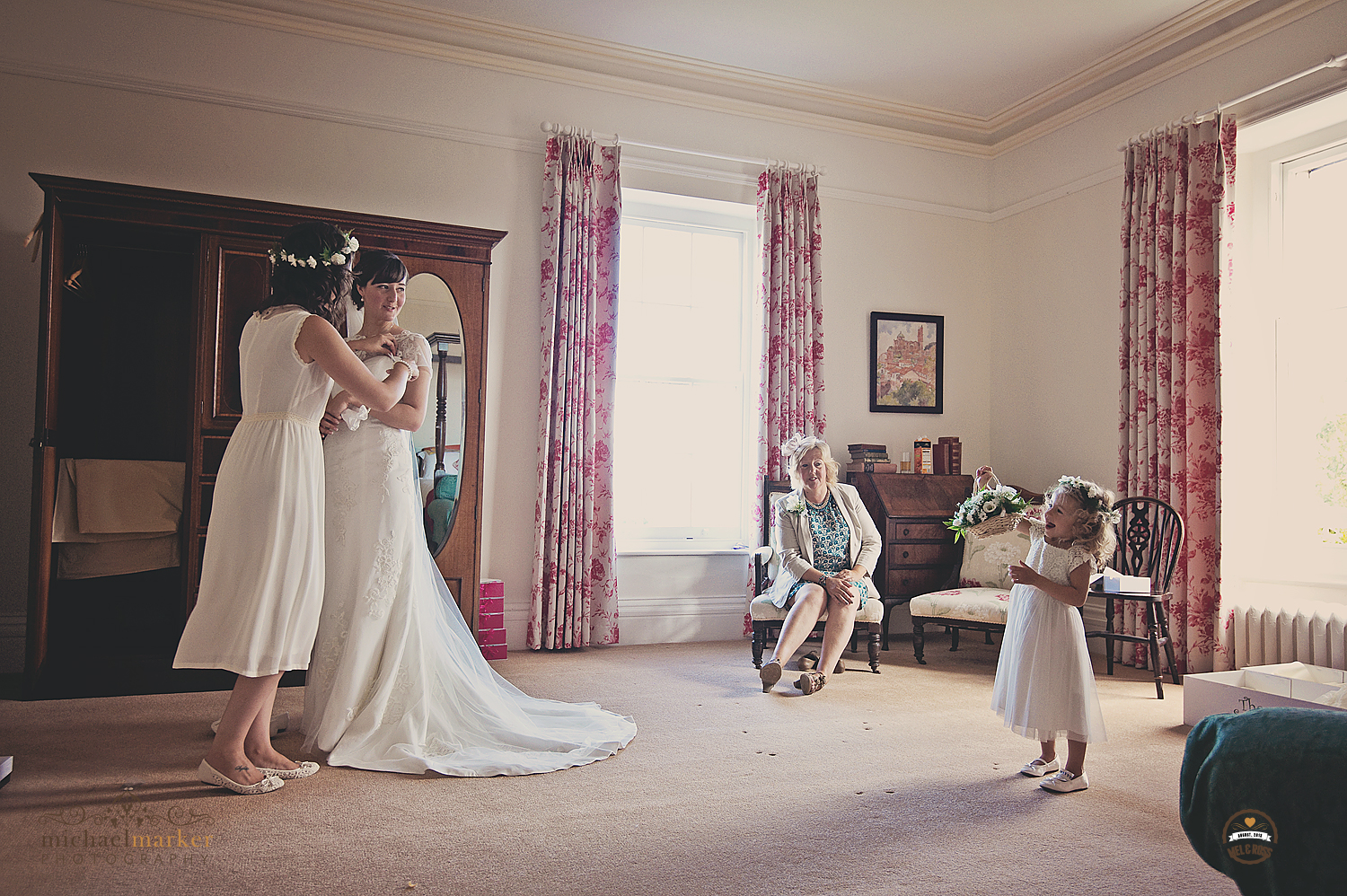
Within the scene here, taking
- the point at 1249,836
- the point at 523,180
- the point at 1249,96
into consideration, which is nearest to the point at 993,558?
the point at 1249,96

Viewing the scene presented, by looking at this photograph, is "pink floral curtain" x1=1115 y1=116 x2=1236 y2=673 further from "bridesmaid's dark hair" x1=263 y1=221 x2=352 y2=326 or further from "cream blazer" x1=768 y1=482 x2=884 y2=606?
"bridesmaid's dark hair" x1=263 y1=221 x2=352 y2=326

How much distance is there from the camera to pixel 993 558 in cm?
520

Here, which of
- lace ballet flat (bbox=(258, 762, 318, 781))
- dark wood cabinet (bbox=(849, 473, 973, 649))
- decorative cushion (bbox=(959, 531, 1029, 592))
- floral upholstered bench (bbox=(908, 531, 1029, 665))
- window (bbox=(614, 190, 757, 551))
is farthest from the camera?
window (bbox=(614, 190, 757, 551))

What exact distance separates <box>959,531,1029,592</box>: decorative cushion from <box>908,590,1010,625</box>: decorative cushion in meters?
0.09

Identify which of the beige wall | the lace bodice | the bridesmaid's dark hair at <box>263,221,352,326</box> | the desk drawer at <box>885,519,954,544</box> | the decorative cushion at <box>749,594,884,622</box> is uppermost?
the beige wall

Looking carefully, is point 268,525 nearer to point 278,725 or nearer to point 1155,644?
point 278,725

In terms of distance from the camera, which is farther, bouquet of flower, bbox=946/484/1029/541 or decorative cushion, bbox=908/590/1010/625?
decorative cushion, bbox=908/590/1010/625

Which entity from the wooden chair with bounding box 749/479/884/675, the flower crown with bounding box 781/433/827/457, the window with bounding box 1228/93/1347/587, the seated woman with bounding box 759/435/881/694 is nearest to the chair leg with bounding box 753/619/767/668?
the wooden chair with bounding box 749/479/884/675

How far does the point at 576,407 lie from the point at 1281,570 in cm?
388

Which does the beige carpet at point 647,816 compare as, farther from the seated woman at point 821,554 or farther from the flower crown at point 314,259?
the flower crown at point 314,259

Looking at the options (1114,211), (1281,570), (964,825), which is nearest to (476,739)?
(964,825)

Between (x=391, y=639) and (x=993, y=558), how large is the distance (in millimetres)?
3571

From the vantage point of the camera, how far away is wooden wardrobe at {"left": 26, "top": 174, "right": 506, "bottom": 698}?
3.77 m

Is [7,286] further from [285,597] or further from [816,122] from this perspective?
[816,122]
